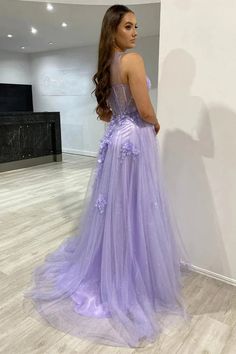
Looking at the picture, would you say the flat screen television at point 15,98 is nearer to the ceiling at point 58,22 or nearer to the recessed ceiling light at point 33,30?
the ceiling at point 58,22

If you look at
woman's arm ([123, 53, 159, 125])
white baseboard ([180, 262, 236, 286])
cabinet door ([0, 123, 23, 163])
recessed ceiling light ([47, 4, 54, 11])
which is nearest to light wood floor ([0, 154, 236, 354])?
white baseboard ([180, 262, 236, 286])

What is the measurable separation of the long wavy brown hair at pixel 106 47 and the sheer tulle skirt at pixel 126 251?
191 mm

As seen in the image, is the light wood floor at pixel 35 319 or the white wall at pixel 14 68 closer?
the light wood floor at pixel 35 319

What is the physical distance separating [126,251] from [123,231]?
11cm

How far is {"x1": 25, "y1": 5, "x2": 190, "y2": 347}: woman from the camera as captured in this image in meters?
1.47

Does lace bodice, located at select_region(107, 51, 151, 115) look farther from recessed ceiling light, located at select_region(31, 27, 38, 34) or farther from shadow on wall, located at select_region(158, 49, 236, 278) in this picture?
recessed ceiling light, located at select_region(31, 27, 38, 34)

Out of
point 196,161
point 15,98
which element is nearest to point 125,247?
point 196,161

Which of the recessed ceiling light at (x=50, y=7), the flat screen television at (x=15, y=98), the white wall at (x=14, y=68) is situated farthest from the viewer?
the flat screen television at (x=15, y=98)

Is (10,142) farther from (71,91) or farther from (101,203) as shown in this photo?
(101,203)

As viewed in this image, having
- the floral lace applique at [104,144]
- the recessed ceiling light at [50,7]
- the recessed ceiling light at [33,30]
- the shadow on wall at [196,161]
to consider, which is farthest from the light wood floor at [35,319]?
the recessed ceiling light at [33,30]

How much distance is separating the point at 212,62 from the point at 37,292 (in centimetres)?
179

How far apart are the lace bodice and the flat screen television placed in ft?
21.5

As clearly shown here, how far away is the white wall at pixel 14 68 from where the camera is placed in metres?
7.18

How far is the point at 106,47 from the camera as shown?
4.83 feet
